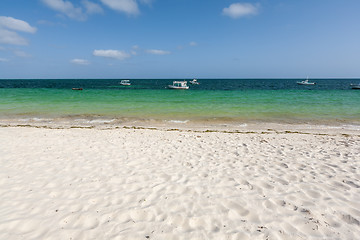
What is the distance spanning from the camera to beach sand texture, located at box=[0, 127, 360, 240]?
3.40 m

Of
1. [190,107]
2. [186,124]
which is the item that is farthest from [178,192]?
[190,107]

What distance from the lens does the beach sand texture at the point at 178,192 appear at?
340 centimetres

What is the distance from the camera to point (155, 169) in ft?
19.1

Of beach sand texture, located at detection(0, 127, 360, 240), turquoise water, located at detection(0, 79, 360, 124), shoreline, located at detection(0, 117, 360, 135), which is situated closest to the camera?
beach sand texture, located at detection(0, 127, 360, 240)

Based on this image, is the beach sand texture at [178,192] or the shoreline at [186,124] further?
the shoreline at [186,124]

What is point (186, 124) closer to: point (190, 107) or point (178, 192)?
point (190, 107)

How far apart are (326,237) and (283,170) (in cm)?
262

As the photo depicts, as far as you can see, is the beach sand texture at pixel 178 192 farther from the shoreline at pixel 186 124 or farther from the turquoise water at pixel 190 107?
the turquoise water at pixel 190 107

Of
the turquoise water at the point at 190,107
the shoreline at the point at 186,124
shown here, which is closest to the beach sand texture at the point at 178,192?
the shoreline at the point at 186,124

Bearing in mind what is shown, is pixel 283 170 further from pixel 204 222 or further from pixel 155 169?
pixel 155 169

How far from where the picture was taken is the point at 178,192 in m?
4.54

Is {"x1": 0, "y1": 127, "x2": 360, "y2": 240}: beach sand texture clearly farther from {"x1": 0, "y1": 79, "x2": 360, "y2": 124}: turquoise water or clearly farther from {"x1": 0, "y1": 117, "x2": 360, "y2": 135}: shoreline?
{"x1": 0, "y1": 79, "x2": 360, "y2": 124}: turquoise water

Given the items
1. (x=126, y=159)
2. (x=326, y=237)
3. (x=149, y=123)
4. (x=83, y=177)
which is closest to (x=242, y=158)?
(x=326, y=237)

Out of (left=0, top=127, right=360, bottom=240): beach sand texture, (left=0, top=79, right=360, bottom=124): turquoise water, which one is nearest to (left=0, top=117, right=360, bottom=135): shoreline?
(left=0, top=79, right=360, bottom=124): turquoise water
